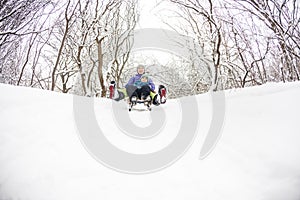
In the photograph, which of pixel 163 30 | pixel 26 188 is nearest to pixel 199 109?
pixel 26 188

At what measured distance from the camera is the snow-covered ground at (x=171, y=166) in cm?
128

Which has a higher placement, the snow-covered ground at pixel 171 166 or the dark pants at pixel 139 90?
the dark pants at pixel 139 90

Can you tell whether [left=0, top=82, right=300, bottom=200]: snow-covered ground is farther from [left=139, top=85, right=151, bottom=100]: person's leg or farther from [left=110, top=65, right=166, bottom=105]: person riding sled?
[left=139, top=85, right=151, bottom=100]: person's leg

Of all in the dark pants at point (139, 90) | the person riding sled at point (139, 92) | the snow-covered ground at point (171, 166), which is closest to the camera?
the snow-covered ground at point (171, 166)

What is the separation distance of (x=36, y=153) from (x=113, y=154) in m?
0.51

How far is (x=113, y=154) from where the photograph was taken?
1774 mm

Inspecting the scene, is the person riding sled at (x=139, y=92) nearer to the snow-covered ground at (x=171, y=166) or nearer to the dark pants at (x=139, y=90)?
the dark pants at (x=139, y=90)

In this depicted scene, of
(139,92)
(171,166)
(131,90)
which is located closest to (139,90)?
(139,92)

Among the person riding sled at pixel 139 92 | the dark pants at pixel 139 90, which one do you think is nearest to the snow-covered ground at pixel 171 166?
→ the person riding sled at pixel 139 92

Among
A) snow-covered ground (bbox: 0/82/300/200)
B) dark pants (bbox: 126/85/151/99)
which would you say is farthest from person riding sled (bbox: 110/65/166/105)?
snow-covered ground (bbox: 0/82/300/200)

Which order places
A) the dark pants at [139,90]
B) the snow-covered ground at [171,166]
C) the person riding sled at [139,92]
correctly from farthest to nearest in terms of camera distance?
the dark pants at [139,90] → the person riding sled at [139,92] → the snow-covered ground at [171,166]

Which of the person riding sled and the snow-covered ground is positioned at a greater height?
the person riding sled

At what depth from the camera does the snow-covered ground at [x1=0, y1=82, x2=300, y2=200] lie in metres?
1.28

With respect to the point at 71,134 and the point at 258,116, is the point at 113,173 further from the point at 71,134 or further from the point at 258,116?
the point at 258,116
